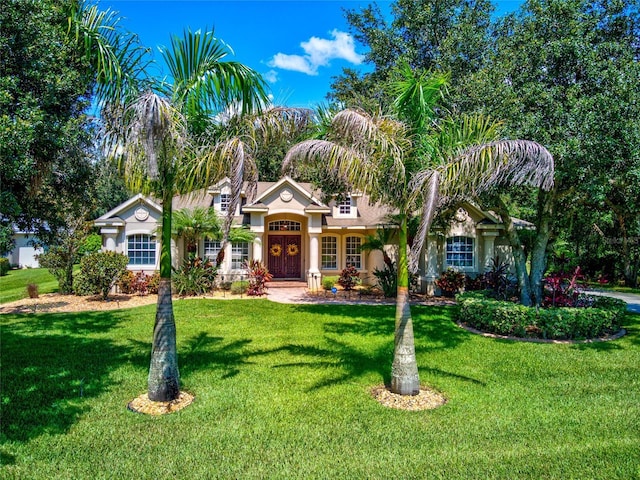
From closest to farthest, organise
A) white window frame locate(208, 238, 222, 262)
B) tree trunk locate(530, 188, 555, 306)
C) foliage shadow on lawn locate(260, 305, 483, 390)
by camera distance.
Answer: foliage shadow on lawn locate(260, 305, 483, 390) → tree trunk locate(530, 188, 555, 306) → white window frame locate(208, 238, 222, 262)

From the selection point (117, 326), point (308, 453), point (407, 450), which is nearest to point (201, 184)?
point (308, 453)

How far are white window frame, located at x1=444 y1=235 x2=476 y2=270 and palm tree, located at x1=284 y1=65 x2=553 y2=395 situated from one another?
12.9 metres

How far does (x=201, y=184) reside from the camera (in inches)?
258

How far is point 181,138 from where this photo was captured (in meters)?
5.69

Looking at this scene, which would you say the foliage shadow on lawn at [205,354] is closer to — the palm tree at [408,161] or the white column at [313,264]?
the palm tree at [408,161]

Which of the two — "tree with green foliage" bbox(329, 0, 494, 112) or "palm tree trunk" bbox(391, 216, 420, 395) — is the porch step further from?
"palm tree trunk" bbox(391, 216, 420, 395)

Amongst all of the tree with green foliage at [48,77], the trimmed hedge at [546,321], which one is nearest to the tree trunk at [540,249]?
the trimmed hedge at [546,321]

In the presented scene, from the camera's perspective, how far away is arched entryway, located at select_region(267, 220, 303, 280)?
70.1 ft

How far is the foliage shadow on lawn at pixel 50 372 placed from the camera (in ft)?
18.7

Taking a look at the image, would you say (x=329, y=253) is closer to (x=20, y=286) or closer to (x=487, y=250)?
(x=487, y=250)

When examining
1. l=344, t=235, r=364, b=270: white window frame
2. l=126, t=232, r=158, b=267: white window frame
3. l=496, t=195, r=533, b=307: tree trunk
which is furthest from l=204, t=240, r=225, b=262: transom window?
l=496, t=195, r=533, b=307: tree trunk

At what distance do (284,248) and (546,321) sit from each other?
13.6m

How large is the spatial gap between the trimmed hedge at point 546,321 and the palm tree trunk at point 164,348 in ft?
27.9

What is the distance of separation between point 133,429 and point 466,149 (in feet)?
21.2
